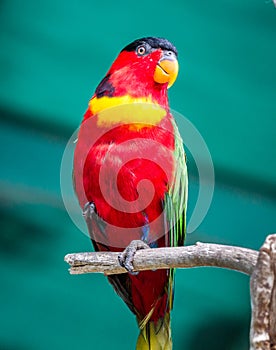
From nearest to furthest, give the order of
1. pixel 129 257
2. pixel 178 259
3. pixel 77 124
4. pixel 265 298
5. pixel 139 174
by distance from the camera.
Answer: pixel 265 298 → pixel 178 259 → pixel 129 257 → pixel 139 174 → pixel 77 124

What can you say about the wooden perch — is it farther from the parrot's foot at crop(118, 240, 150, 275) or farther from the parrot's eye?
the parrot's eye

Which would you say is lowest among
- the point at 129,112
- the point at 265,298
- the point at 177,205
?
the point at 265,298

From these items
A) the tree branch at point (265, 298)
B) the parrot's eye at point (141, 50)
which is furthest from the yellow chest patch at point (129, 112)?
the tree branch at point (265, 298)

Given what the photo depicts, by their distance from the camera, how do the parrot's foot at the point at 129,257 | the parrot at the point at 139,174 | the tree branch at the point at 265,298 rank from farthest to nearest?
1. the parrot at the point at 139,174
2. the parrot's foot at the point at 129,257
3. the tree branch at the point at 265,298

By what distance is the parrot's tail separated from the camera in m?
1.29

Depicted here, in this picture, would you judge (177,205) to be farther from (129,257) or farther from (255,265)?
(255,265)

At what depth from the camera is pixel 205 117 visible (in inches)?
57.1

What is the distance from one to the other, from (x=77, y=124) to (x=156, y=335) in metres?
0.58

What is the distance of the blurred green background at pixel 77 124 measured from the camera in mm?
1434

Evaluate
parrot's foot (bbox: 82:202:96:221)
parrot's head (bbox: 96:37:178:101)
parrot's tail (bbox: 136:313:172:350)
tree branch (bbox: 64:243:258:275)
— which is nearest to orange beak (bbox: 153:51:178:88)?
parrot's head (bbox: 96:37:178:101)

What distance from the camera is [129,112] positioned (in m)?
1.29

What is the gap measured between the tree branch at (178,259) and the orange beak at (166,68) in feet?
1.44

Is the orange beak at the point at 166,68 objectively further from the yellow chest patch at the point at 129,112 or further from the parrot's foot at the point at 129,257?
the parrot's foot at the point at 129,257

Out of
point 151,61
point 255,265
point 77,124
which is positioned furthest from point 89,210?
point 255,265
